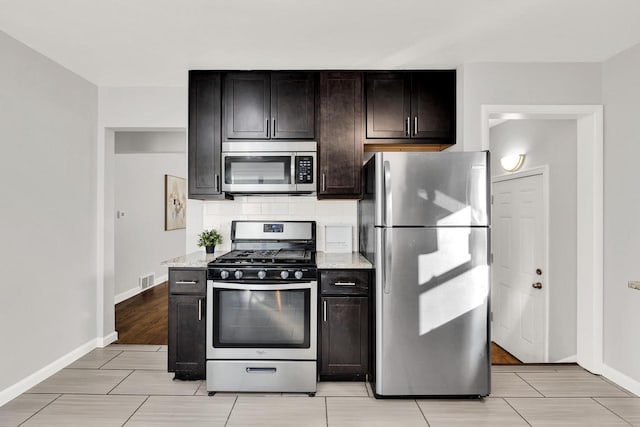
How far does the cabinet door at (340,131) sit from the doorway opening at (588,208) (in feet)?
3.27

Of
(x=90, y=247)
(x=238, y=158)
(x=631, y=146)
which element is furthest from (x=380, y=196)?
(x=90, y=247)

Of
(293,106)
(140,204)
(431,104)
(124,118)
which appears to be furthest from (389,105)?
(140,204)

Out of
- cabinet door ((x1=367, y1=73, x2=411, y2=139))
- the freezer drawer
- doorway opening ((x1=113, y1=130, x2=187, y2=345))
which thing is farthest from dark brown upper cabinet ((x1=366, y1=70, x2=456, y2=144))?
doorway opening ((x1=113, y1=130, x2=187, y2=345))

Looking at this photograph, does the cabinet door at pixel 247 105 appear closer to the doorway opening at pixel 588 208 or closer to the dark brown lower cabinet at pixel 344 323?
the dark brown lower cabinet at pixel 344 323

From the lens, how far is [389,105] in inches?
129

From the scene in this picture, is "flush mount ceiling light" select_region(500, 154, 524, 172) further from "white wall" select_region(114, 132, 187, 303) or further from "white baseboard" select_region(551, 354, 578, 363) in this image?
"white wall" select_region(114, 132, 187, 303)

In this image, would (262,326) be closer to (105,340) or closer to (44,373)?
(44,373)

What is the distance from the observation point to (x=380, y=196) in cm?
265

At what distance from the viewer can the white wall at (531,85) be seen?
3.11 meters

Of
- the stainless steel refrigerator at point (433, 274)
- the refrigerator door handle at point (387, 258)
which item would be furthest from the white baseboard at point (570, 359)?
the refrigerator door handle at point (387, 258)

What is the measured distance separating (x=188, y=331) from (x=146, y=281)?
3.99 m

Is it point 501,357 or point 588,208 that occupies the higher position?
point 588,208

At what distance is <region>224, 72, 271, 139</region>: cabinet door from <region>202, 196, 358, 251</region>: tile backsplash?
0.65 metres

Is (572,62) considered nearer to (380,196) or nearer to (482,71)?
(482,71)
